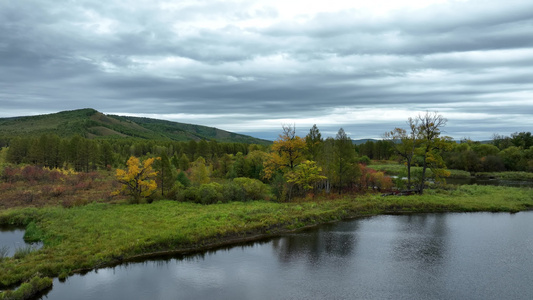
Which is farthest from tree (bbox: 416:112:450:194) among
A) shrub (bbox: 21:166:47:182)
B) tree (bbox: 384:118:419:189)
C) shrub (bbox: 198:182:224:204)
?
shrub (bbox: 21:166:47:182)

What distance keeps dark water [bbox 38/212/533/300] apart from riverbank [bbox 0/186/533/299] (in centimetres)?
188

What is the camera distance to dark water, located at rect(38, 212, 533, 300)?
17.9m

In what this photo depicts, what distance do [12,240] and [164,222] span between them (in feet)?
45.9

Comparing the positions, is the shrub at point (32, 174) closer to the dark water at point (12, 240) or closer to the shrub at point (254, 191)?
the dark water at point (12, 240)

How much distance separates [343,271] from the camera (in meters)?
20.8

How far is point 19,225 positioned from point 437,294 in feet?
136

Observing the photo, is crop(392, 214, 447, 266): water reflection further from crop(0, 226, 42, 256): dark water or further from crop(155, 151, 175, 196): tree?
crop(155, 151, 175, 196): tree

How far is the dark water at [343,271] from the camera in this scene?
1789 cm

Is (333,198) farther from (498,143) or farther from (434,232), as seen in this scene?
(498,143)

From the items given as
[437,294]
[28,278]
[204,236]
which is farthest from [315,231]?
[28,278]

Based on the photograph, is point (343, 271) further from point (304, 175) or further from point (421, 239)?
point (304, 175)

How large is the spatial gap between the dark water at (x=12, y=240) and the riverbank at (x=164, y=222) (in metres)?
0.99

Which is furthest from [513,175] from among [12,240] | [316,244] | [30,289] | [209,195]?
[12,240]

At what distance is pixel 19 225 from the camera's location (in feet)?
112
